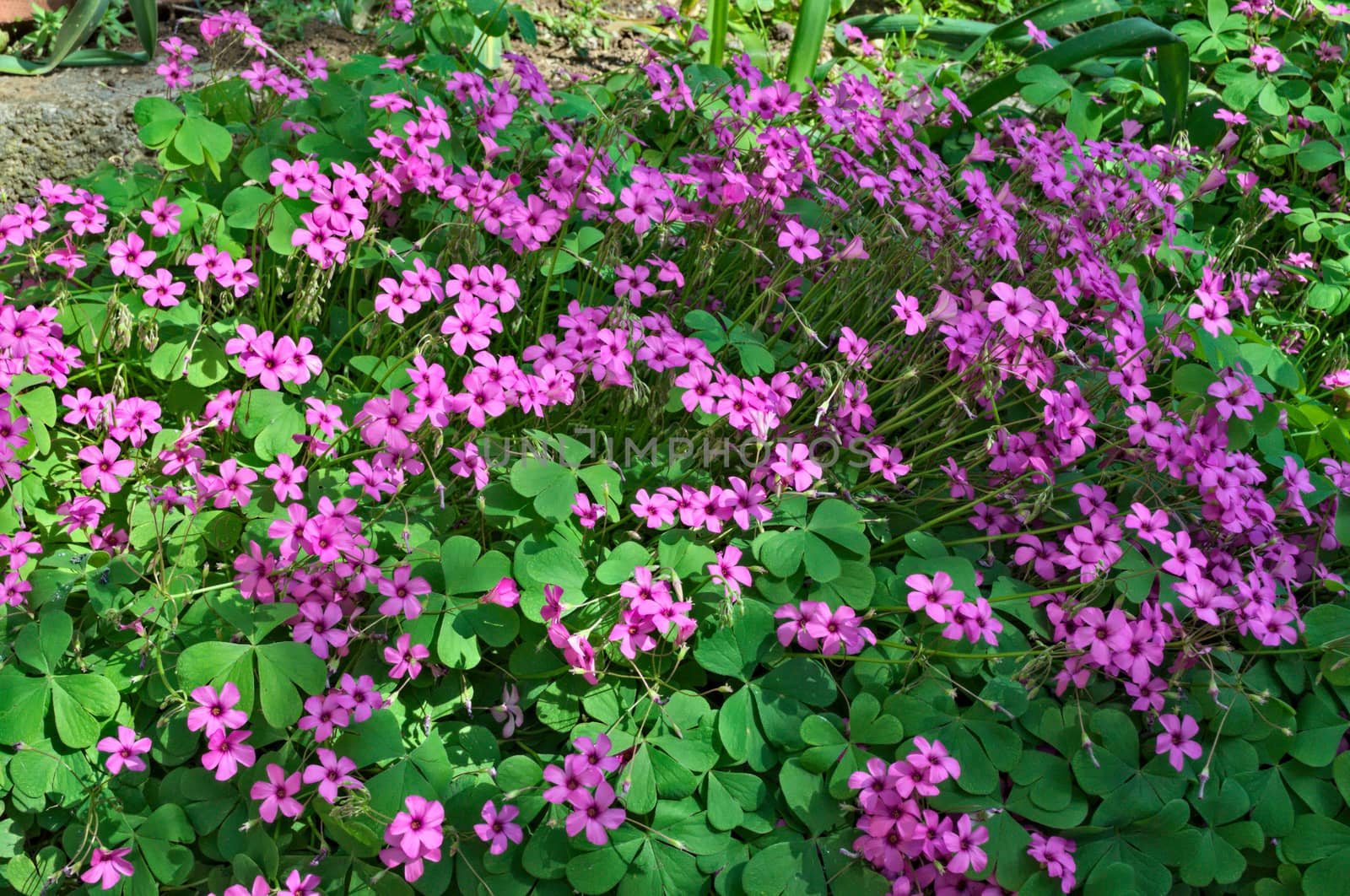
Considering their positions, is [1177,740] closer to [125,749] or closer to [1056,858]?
[1056,858]

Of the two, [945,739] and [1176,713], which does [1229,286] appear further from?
[945,739]

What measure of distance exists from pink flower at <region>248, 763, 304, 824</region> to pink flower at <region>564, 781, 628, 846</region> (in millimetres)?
441

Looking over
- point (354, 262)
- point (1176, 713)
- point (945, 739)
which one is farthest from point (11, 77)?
point (1176, 713)

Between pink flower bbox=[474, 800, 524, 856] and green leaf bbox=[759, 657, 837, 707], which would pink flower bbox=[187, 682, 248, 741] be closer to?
pink flower bbox=[474, 800, 524, 856]

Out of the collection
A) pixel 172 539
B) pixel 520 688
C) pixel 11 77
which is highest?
pixel 11 77

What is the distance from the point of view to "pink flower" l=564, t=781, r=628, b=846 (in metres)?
1.56

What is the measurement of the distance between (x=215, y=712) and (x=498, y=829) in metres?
0.49

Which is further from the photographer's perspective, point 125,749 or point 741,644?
point 741,644

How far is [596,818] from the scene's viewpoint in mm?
1598

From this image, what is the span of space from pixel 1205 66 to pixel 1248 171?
0.66 meters

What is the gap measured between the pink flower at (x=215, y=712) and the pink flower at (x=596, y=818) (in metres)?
0.54

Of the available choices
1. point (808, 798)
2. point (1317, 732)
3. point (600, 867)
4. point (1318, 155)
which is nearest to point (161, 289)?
point (600, 867)

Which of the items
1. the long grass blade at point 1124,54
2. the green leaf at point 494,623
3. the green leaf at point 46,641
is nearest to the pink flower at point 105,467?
the green leaf at point 46,641

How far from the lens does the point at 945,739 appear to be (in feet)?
5.88
